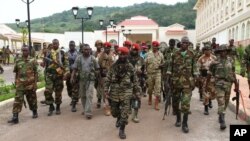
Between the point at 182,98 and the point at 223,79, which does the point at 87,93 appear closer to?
the point at 182,98

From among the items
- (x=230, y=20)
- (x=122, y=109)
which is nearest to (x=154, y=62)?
(x=122, y=109)

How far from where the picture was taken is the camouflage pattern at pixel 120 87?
23.3ft

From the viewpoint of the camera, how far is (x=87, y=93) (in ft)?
29.1

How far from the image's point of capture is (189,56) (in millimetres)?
7691

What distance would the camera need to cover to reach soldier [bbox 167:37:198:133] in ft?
24.8

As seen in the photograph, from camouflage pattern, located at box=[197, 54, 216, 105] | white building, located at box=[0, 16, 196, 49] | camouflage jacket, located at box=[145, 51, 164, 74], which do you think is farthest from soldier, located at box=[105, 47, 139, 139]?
white building, located at box=[0, 16, 196, 49]

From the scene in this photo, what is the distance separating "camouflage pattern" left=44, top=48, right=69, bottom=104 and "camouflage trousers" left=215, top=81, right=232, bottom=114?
3.68 meters

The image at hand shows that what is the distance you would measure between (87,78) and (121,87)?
6.44 ft

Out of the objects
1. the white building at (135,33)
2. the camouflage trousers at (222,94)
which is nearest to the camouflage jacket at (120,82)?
the camouflage trousers at (222,94)

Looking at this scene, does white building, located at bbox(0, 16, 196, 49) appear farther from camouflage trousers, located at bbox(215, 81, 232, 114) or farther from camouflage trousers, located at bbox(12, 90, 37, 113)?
camouflage trousers, located at bbox(215, 81, 232, 114)

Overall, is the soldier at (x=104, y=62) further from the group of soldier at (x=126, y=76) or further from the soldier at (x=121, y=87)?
the soldier at (x=121, y=87)

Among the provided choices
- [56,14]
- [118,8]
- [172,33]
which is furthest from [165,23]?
[56,14]

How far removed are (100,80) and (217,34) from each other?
1318 inches

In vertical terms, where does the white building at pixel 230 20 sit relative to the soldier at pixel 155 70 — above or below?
above
